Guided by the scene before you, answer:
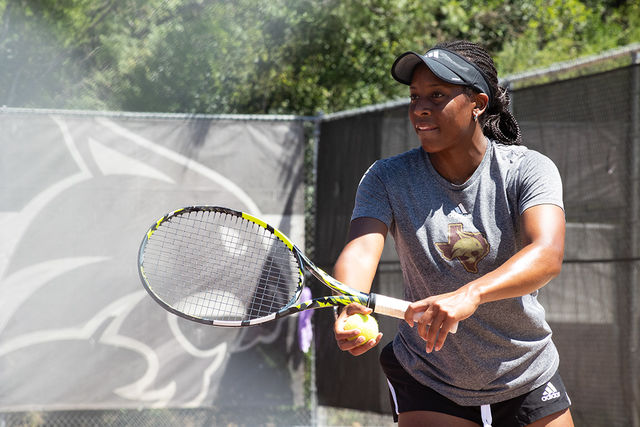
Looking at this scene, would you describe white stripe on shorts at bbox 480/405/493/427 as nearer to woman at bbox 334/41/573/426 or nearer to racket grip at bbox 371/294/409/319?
woman at bbox 334/41/573/426

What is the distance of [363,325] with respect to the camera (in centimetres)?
233

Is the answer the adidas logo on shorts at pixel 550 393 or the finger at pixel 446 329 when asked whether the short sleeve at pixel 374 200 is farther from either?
the adidas logo on shorts at pixel 550 393

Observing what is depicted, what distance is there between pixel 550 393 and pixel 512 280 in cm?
71

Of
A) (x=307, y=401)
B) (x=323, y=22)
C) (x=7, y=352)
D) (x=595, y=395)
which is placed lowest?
(x=307, y=401)

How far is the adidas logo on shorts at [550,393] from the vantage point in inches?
104

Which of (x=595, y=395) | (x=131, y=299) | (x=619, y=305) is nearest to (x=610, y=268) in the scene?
(x=619, y=305)

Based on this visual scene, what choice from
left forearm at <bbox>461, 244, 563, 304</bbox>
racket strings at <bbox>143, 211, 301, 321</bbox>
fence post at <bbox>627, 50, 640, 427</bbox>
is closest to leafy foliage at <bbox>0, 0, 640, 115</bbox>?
racket strings at <bbox>143, 211, 301, 321</bbox>

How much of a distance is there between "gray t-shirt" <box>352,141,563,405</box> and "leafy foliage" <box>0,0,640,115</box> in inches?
206

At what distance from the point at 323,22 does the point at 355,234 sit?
6116 millimetres

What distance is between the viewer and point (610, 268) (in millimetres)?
4523

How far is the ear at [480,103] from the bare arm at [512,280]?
1.50 feet

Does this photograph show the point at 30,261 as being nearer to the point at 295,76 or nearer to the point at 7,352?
the point at 7,352

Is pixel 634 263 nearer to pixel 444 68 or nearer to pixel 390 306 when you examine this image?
pixel 444 68

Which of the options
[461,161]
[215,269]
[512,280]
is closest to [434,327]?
[512,280]
